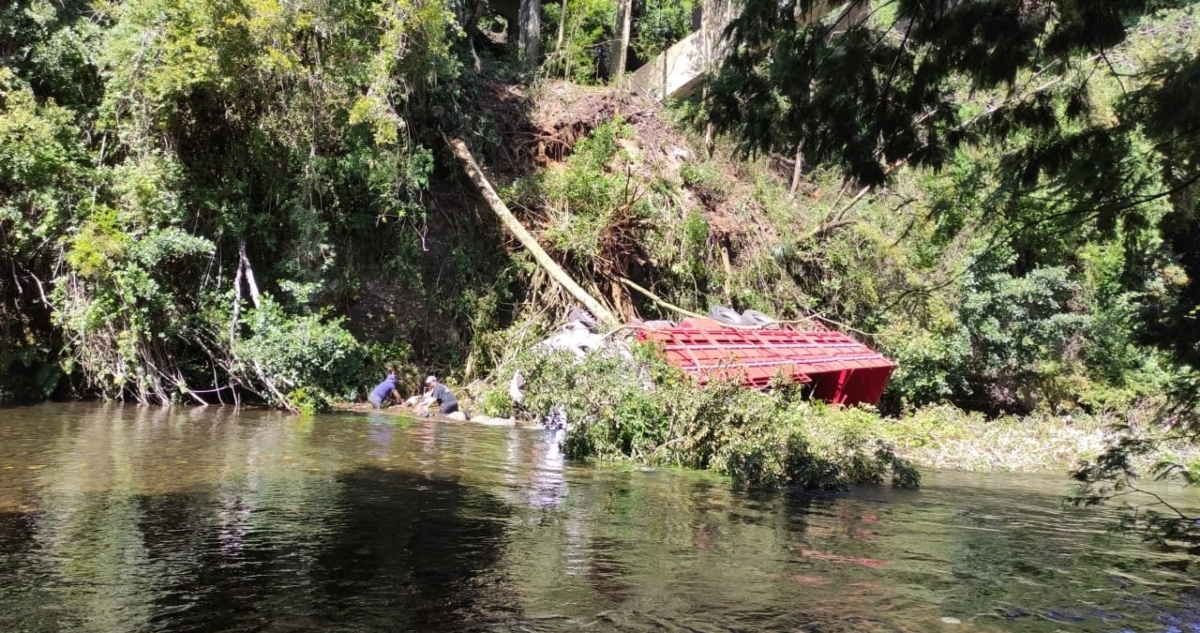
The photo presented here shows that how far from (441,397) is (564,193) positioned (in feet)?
19.2

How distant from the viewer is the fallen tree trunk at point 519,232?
17455 mm

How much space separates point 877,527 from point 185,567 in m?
5.19

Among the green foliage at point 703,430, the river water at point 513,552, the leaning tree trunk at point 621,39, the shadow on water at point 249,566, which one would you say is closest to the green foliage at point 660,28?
→ the leaning tree trunk at point 621,39

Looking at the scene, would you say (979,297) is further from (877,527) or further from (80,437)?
(80,437)

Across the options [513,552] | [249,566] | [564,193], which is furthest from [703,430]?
[564,193]

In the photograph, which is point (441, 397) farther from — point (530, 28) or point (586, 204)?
point (530, 28)

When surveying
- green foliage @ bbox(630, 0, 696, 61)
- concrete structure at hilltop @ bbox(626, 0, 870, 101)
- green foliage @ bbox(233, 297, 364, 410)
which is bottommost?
green foliage @ bbox(233, 297, 364, 410)

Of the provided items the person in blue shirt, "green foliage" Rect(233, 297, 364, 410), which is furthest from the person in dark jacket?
"green foliage" Rect(233, 297, 364, 410)

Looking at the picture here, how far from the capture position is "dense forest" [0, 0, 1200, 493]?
19.5ft

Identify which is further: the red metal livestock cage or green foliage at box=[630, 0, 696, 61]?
green foliage at box=[630, 0, 696, 61]

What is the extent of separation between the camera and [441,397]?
16031mm

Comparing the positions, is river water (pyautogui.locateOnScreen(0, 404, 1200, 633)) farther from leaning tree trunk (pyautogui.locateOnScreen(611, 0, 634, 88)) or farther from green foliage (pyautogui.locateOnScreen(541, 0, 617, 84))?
leaning tree trunk (pyautogui.locateOnScreen(611, 0, 634, 88))

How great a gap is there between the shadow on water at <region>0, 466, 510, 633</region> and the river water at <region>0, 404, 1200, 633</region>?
0.07 ft

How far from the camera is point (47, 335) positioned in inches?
616
